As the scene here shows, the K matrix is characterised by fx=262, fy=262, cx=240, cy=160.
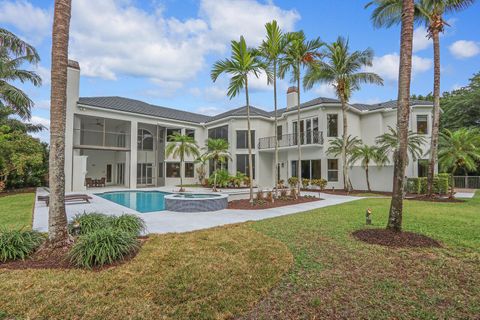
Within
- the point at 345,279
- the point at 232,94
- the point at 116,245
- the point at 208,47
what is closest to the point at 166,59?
the point at 208,47

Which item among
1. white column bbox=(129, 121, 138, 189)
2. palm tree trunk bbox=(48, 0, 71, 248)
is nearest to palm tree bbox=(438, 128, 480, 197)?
palm tree trunk bbox=(48, 0, 71, 248)

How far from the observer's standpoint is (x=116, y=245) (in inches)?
206

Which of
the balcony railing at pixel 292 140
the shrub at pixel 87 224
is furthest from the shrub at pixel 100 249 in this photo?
the balcony railing at pixel 292 140

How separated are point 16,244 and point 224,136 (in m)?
22.2

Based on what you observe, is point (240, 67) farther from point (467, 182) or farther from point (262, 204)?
point (467, 182)

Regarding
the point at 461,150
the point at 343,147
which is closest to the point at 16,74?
the point at 343,147

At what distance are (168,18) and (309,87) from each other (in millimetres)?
11491

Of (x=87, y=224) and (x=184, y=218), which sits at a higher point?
(x=87, y=224)

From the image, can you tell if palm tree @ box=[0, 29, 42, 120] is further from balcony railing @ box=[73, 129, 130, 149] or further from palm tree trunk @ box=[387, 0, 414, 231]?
palm tree trunk @ box=[387, 0, 414, 231]

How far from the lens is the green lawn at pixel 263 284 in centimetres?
351

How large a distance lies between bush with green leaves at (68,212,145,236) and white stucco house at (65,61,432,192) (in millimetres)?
15799

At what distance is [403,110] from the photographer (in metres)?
A: 6.49

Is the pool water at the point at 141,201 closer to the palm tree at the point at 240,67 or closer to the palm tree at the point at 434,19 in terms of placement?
the palm tree at the point at 240,67

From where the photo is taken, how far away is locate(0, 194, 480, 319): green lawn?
3.51 m
